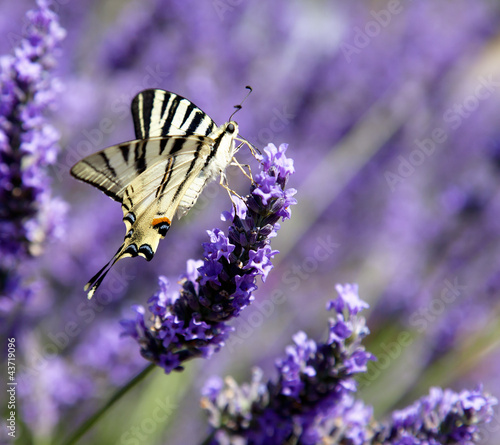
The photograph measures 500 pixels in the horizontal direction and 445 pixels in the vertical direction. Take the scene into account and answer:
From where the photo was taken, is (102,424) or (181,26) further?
(181,26)

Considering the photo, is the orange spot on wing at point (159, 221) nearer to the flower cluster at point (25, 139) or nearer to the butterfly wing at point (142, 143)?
the butterfly wing at point (142, 143)

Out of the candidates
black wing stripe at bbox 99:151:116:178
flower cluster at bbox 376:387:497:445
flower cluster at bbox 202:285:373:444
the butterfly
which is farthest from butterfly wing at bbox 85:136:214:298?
flower cluster at bbox 376:387:497:445

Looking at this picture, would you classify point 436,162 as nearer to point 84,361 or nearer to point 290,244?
point 290,244

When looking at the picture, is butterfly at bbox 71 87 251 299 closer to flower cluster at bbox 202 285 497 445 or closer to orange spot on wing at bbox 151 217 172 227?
orange spot on wing at bbox 151 217 172 227

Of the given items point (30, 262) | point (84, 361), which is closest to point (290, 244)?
point (84, 361)

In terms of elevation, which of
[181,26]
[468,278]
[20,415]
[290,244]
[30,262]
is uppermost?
[181,26]

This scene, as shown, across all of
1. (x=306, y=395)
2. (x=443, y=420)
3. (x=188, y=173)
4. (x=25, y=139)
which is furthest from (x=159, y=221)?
(x=443, y=420)

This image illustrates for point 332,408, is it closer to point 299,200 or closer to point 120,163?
point 120,163
